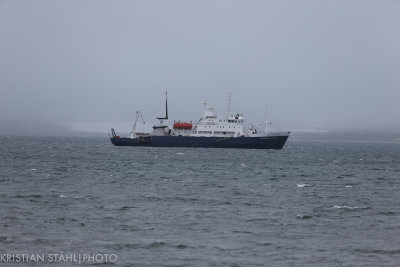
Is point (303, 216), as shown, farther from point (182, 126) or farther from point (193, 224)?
point (182, 126)

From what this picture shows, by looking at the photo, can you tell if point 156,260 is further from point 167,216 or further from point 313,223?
point 313,223

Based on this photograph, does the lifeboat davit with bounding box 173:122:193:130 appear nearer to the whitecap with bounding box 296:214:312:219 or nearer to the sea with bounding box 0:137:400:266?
the sea with bounding box 0:137:400:266

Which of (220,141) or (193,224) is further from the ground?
(220,141)

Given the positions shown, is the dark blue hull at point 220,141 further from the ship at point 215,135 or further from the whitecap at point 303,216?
the whitecap at point 303,216

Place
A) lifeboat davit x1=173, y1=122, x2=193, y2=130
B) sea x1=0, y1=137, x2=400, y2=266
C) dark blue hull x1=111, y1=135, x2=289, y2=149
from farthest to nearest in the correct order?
lifeboat davit x1=173, y1=122, x2=193, y2=130 → dark blue hull x1=111, y1=135, x2=289, y2=149 → sea x1=0, y1=137, x2=400, y2=266

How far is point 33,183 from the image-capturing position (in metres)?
36.2

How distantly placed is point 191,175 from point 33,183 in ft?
48.0

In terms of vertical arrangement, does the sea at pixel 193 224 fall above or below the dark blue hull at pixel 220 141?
below

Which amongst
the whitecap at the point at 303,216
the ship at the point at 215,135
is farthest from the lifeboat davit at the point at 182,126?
the whitecap at the point at 303,216

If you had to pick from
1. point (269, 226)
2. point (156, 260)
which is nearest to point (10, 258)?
point (156, 260)

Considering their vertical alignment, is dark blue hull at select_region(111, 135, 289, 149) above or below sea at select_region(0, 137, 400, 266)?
above

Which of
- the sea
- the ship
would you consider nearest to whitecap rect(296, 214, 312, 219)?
the sea

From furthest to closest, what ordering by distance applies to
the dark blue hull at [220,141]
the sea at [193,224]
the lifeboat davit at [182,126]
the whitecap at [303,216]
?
the lifeboat davit at [182,126] < the dark blue hull at [220,141] < the whitecap at [303,216] < the sea at [193,224]

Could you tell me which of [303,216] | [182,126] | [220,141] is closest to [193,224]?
[303,216]
